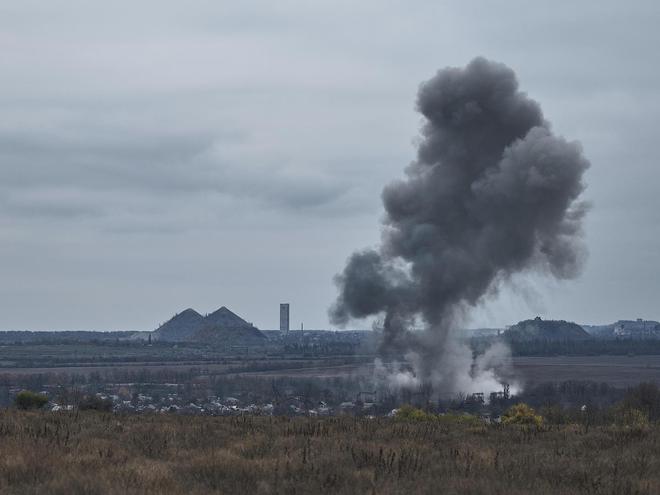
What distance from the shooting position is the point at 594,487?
439 inches

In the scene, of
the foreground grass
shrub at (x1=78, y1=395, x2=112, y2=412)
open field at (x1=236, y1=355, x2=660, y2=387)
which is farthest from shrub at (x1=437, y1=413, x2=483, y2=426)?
open field at (x1=236, y1=355, x2=660, y2=387)

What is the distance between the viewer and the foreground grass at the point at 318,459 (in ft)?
35.5

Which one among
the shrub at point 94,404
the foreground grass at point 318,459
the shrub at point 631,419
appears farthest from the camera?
the shrub at point 94,404

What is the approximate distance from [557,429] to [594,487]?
8.87m

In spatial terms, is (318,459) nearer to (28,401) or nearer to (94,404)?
(94,404)

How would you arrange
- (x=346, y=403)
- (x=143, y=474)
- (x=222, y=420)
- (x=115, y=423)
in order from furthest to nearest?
(x=346, y=403), (x=222, y=420), (x=115, y=423), (x=143, y=474)

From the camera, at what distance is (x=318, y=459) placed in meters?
12.9

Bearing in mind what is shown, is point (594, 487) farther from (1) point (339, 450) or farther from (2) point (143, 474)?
(2) point (143, 474)

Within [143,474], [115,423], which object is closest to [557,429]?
[115,423]

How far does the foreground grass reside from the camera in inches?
426

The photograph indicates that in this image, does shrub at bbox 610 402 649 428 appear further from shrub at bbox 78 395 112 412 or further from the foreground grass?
shrub at bbox 78 395 112 412

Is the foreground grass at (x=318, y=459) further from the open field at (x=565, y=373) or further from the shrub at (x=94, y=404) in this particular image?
the open field at (x=565, y=373)

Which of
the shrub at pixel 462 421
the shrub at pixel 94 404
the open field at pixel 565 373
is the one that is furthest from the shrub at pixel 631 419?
the open field at pixel 565 373

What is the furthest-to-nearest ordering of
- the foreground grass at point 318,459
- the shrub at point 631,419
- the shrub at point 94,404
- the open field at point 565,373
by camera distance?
the open field at point 565,373, the shrub at point 94,404, the shrub at point 631,419, the foreground grass at point 318,459
